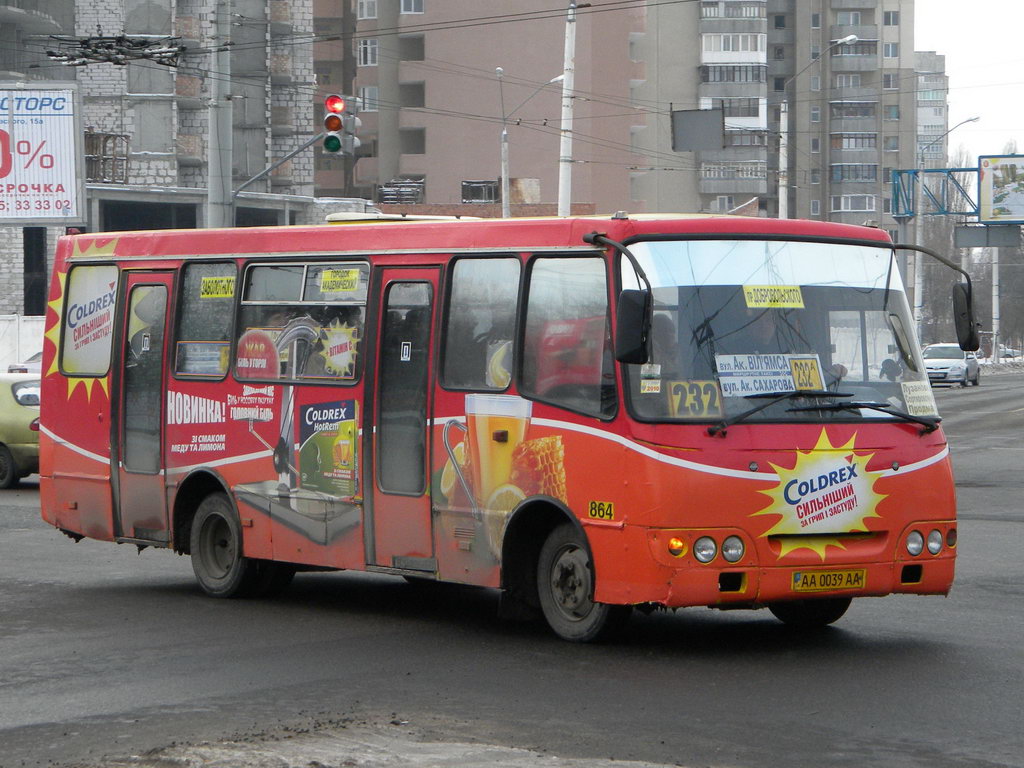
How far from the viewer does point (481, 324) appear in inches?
416

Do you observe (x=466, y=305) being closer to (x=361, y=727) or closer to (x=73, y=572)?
(x=361, y=727)

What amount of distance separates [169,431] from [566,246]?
418cm

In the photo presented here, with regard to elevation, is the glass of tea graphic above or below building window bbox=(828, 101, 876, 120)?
below

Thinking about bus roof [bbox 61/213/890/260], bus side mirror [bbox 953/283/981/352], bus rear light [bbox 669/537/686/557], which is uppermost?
bus roof [bbox 61/213/890/260]

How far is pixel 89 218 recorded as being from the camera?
5853cm

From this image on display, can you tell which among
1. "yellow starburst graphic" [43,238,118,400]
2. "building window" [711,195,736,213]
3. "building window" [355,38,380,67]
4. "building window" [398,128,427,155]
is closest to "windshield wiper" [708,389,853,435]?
"yellow starburst graphic" [43,238,118,400]

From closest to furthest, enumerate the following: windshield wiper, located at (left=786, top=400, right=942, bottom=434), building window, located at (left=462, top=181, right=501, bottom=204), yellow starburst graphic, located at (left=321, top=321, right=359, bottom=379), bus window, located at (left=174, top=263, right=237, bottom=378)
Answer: windshield wiper, located at (left=786, top=400, right=942, bottom=434) → yellow starburst graphic, located at (left=321, top=321, right=359, bottom=379) → bus window, located at (left=174, top=263, right=237, bottom=378) → building window, located at (left=462, top=181, right=501, bottom=204)

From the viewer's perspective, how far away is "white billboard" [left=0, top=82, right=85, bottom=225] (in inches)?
1780

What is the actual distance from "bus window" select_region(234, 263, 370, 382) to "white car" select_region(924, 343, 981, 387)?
50.1 m

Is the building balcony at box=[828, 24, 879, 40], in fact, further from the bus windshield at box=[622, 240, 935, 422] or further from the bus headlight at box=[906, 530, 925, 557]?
the bus headlight at box=[906, 530, 925, 557]

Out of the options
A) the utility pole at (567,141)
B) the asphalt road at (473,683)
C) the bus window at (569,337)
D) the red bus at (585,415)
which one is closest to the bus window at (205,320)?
the red bus at (585,415)

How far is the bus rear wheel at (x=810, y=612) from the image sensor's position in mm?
10562

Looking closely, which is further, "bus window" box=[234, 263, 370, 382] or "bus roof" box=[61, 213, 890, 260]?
"bus window" box=[234, 263, 370, 382]

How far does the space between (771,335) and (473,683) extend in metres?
2.47
